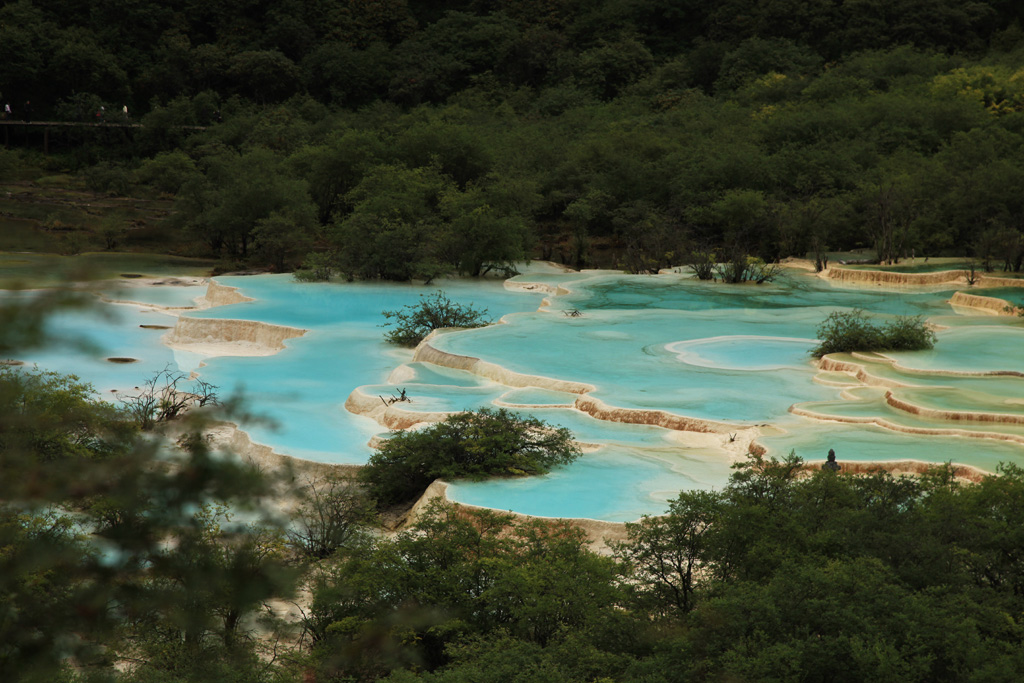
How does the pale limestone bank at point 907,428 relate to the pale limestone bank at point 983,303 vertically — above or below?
below

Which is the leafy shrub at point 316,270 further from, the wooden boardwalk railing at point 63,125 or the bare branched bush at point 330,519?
the wooden boardwalk railing at point 63,125

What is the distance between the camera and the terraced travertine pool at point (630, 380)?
10.8 m

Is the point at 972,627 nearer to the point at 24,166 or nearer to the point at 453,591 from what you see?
the point at 453,591

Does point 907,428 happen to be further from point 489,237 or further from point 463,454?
point 489,237

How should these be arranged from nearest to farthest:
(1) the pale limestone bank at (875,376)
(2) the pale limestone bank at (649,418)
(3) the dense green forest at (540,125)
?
(2) the pale limestone bank at (649,418) < (1) the pale limestone bank at (875,376) < (3) the dense green forest at (540,125)

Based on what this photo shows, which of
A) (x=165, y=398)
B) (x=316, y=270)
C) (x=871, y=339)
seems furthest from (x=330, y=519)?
(x=316, y=270)

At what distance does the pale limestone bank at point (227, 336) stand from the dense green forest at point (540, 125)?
18.1 ft

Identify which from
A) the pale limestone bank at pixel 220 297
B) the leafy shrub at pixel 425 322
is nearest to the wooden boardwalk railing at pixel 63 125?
the pale limestone bank at pixel 220 297

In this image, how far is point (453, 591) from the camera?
290 inches

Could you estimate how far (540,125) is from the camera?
41.0m

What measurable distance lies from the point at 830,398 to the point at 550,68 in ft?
135

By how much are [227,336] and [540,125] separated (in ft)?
80.2

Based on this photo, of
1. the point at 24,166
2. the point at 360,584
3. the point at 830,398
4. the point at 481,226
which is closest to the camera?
the point at 360,584

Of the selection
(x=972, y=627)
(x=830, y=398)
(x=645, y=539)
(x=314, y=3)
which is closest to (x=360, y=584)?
(x=645, y=539)
